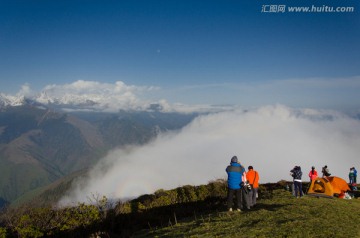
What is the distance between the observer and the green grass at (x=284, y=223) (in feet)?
41.5

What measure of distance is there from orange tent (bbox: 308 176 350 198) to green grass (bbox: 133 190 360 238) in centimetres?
494

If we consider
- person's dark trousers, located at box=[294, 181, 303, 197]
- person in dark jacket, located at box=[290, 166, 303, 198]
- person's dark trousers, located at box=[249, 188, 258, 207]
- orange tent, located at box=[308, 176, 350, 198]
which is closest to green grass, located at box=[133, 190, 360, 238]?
person's dark trousers, located at box=[249, 188, 258, 207]

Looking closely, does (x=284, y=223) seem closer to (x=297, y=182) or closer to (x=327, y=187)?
(x=297, y=182)

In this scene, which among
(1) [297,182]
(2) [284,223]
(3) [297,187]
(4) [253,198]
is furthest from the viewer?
(1) [297,182]

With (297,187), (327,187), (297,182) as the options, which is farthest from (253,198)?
(327,187)

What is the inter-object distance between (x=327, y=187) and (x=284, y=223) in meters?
11.6

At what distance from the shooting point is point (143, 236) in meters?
15.6

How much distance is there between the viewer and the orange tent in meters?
23.3

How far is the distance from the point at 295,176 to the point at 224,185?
512 inches

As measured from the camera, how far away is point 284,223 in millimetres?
13883

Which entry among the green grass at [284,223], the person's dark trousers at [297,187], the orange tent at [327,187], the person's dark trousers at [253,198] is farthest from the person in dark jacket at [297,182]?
the person's dark trousers at [253,198]

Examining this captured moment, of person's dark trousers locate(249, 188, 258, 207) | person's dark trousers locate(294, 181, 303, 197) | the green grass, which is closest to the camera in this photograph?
the green grass

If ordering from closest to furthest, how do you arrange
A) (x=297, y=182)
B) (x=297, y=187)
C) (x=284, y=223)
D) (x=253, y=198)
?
(x=284, y=223) < (x=253, y=198) < (x=297, y=187) < (x=297, y=182)

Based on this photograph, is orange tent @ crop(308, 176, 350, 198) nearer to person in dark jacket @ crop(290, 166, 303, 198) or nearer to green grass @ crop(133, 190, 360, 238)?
person in dark jacket @ crop(290, 166, 303, 198)
